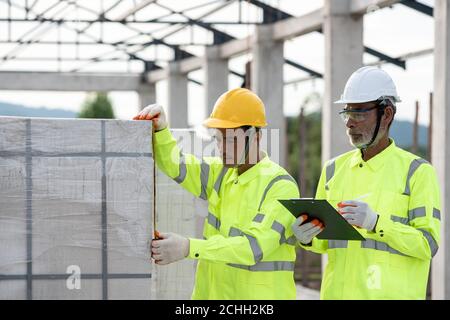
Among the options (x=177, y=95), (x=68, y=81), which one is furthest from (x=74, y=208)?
(x=68, y=81)

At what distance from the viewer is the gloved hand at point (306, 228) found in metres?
4.19

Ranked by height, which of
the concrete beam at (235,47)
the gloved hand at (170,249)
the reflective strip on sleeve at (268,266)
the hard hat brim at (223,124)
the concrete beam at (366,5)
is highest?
the concrete beam at (235,47)

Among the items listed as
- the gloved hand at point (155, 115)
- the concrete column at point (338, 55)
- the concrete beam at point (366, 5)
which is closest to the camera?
the gloved hand at point (155, 115)

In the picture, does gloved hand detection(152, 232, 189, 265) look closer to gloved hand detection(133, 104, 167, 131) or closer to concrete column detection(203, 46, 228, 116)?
gloved hand detection(133, 104, 167, 131)

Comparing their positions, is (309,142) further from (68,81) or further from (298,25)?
(298,25)

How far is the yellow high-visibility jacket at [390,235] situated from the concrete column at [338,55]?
28.1 ft

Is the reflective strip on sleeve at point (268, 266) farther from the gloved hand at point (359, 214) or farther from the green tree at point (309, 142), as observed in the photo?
the green tree at point (309, 142)

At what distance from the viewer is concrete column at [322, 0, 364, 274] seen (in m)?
13.0

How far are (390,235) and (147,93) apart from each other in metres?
23.7

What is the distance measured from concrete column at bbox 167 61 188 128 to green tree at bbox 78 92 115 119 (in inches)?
758

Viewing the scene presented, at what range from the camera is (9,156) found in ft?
13.6

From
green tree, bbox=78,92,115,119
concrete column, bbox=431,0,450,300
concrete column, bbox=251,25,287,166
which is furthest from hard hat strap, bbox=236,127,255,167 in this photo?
green tree, bbox=78,92,115,119

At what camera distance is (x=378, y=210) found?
168 inches

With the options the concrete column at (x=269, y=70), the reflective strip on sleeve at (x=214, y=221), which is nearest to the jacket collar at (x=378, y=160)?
the reflective strip on sleeve at (x=214, y=221)
